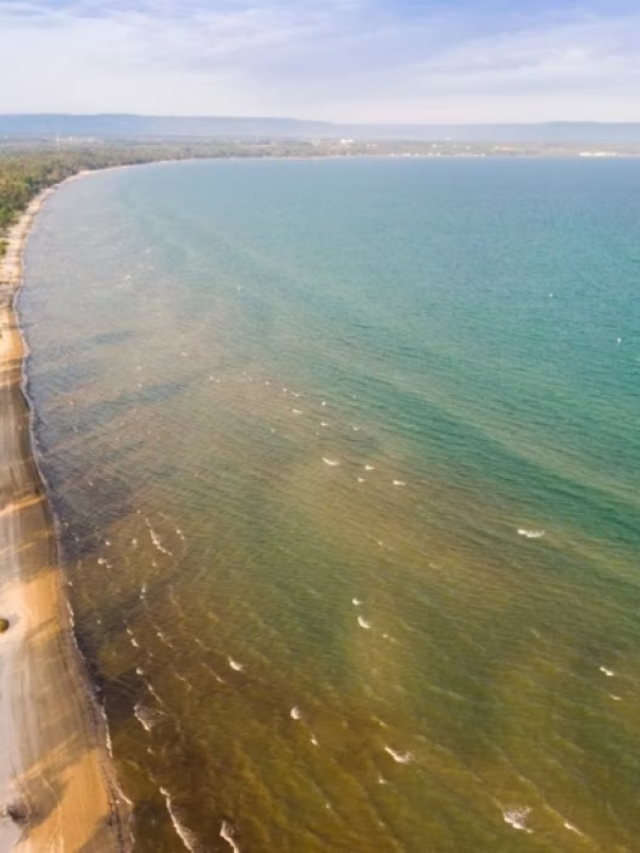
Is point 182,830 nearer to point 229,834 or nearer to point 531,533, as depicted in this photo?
point 229,834

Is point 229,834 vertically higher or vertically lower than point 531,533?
lower

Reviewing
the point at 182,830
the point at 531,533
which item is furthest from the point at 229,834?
the point at 531,533

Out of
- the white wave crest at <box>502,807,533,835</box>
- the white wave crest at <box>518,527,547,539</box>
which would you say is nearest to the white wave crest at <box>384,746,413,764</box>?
the white wave crest at <box>502,807,533,835</box>

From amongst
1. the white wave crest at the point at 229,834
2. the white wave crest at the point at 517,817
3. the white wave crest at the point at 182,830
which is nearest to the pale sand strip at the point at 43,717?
the white wave crest at the point at 182,830

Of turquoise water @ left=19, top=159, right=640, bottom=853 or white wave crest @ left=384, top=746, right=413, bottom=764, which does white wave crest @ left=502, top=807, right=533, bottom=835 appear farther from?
white wave crest @ left=384, top=746, right=413, bottom=764

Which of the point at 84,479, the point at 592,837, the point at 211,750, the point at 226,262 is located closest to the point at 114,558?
the point at 84,479

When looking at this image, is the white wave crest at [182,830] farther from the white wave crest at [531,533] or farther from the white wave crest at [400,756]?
the white wave crest at [531,533]

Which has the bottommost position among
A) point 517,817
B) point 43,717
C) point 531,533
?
point 43,717

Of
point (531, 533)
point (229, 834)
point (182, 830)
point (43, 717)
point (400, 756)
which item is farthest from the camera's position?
point (531, 533)
